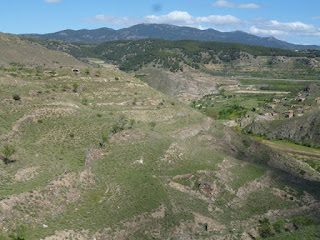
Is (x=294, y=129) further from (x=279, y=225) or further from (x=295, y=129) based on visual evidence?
(x=279, y=225)

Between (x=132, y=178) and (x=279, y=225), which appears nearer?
(x=279, y=225)

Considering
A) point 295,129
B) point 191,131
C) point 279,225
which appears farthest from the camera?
point 295,129

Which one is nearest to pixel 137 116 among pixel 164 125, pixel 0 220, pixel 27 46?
pixel 164 125

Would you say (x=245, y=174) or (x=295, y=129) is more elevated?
(x=245, y=174)

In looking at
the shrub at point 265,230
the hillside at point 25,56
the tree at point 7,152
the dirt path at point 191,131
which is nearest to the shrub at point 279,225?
the shrub at point 265,230

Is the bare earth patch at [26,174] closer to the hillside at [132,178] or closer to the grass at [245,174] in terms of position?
the hillside at [132,178]

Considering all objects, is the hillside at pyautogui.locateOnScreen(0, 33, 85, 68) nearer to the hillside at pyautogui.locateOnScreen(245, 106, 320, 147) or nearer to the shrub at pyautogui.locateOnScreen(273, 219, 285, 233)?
the hillside at pyautogui.locateOnScreen(245, 106, 320, 147)

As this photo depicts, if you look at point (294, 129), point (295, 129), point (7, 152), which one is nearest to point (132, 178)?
point (7, 152)
